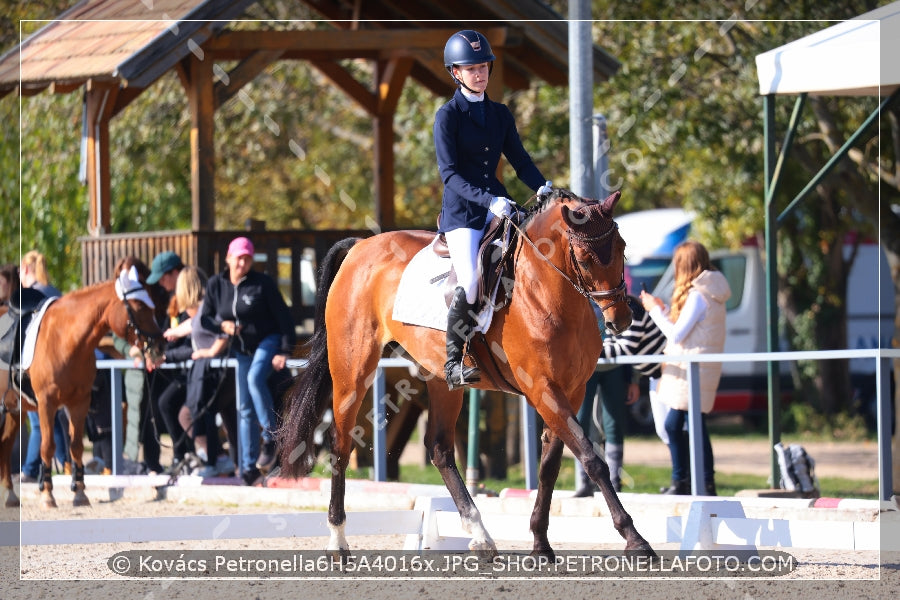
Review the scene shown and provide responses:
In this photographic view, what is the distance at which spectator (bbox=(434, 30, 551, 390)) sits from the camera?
288 inches

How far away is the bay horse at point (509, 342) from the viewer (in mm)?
6734

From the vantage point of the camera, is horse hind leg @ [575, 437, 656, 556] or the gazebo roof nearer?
horse hind leg @ [575, 437, 656, 556]

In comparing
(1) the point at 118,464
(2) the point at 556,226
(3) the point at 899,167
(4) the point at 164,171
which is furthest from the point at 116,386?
(4) the point at 164,171

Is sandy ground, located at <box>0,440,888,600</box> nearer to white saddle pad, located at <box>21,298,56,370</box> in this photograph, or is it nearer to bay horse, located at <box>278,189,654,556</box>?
bay horse, located at <box>278,189,654,556</box>

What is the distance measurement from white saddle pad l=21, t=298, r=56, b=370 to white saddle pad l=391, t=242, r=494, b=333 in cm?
497

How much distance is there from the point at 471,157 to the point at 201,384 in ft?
16.7

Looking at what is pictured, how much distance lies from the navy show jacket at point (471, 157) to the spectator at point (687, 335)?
8.19 feet

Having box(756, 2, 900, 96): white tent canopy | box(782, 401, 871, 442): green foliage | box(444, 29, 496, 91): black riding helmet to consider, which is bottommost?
box(782, 401, 871, 442): green foliage

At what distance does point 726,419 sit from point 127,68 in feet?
54.1

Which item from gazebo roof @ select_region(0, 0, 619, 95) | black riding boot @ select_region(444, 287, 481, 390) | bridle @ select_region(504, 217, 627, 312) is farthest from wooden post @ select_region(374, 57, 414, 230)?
bridle @ select_region(504, 217, 627, 312)

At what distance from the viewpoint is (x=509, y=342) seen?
723 centimetres

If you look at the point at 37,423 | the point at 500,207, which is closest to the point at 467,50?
the point at 500,207

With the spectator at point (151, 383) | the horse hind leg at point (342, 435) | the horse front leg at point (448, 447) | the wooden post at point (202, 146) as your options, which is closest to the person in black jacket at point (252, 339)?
the spectator at point (151, 383)

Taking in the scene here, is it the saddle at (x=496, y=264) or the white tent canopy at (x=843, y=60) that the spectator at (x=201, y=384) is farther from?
the white tent canopy at (x=843, y=60)
